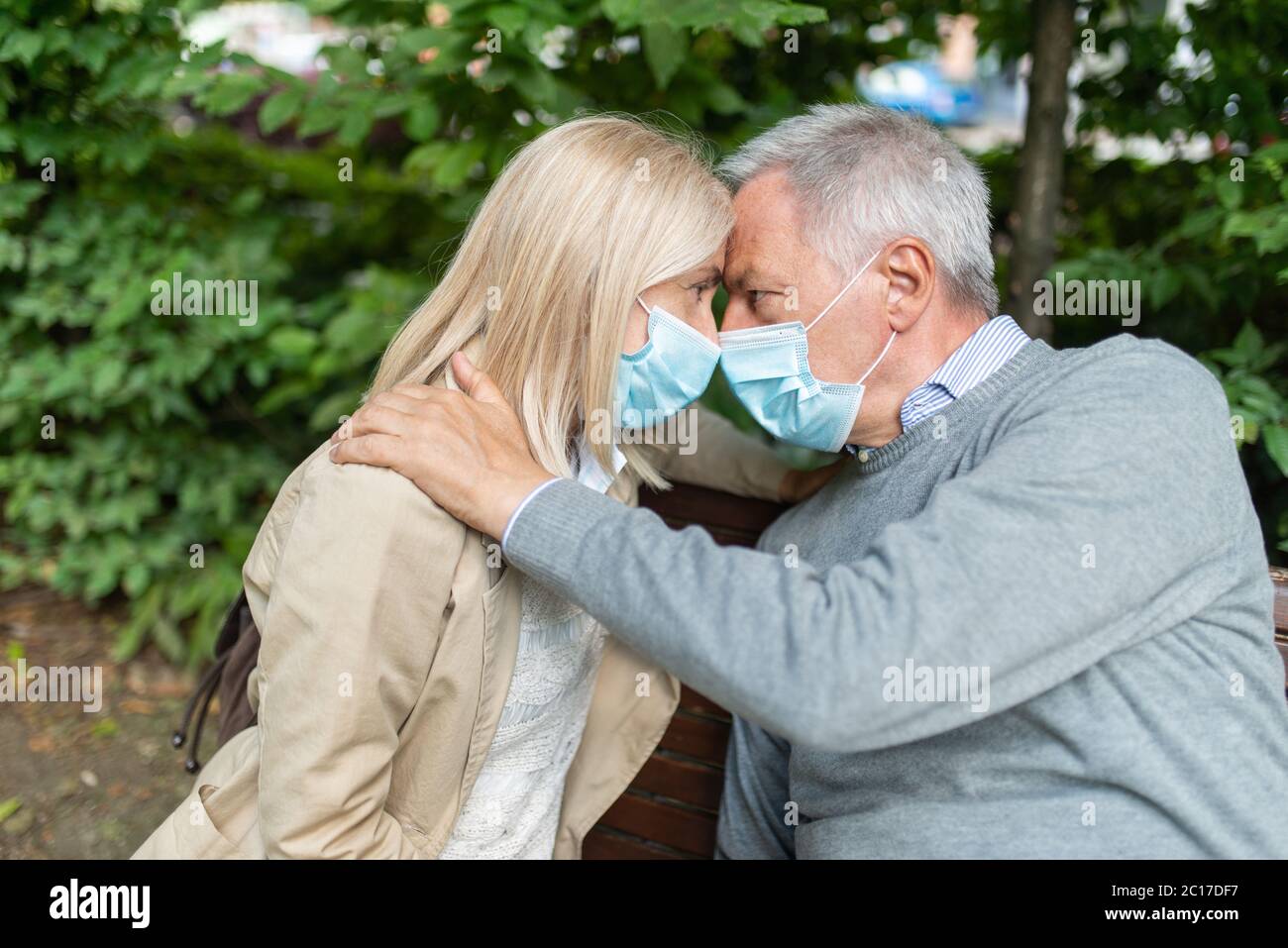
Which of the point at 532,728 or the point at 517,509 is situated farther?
→ the point at 532,728

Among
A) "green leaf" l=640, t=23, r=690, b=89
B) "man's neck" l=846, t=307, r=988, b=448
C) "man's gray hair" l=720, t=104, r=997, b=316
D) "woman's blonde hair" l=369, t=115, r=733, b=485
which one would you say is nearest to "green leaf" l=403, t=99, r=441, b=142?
"green leaf" l=640, t=23, r=690, b=89

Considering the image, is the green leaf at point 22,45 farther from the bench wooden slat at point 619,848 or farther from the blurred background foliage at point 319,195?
the bench wooden slat at point 619,848

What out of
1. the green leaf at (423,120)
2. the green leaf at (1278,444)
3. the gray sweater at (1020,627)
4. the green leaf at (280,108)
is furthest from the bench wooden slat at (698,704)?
the green leaf at (280,108)

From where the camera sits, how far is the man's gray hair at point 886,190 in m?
2.13

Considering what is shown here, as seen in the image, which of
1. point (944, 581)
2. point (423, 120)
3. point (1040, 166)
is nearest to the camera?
point (944, 581)

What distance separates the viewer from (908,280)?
7.00 ft

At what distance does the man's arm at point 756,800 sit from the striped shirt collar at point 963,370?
31.0 inches

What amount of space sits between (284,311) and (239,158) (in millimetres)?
1046

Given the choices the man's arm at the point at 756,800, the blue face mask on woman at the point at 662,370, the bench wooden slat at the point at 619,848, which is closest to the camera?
the blue face mask on woman at the point at 662,370

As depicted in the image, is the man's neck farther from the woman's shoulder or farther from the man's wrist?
the woman's shoulder

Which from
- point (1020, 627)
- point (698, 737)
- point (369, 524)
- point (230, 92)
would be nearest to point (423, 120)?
point (230, 92)

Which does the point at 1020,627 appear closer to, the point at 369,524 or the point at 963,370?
the point at 963,370

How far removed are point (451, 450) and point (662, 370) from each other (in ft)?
1.62
